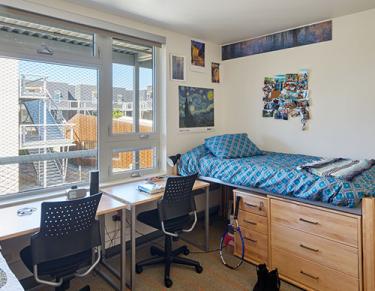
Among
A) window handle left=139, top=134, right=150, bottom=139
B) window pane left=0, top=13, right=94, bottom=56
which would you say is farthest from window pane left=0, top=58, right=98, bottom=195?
window handle left=139, top=134, right=150, bottom=139

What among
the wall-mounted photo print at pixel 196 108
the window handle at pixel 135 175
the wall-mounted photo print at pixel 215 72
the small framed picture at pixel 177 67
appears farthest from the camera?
the wall-mounted photo print at pixel 215 72

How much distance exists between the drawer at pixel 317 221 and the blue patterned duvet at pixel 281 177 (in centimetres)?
11

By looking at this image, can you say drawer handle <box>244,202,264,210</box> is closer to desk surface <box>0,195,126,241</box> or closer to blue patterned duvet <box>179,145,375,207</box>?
blue patterned duvet <box>179,145,375,207</box>

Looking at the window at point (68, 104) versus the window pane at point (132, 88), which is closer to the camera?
the window at point (68, 104)

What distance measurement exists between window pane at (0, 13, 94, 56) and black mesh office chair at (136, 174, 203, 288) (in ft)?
5.29

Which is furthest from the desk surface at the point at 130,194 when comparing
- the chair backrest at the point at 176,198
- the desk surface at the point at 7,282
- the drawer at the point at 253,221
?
the desk surface at the point at 7,282

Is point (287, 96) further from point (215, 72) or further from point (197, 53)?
point (197, 53)

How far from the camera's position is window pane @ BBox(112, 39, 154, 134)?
302 cm

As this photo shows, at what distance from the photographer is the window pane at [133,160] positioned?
3086mm

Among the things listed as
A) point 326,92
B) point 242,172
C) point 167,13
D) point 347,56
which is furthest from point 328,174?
point 167,13

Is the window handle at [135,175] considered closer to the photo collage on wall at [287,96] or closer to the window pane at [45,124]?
the window pane at [45,124]

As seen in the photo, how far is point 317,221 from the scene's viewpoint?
221 centimetres

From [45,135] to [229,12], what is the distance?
2220 millimetres

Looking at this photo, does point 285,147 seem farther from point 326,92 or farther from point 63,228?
point 63,228
